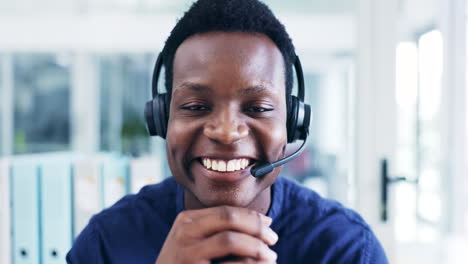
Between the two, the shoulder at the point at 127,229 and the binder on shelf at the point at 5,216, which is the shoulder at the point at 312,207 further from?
the binder on shelf at the point at 5,216

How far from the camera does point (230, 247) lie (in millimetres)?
547

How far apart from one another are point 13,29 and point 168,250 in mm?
2344

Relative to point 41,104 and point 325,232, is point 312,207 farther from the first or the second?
Answer: point 41,104

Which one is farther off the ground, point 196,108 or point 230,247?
point 196,108

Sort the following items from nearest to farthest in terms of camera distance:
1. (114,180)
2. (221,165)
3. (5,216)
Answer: (221,165) → (5,216) → (114,180)

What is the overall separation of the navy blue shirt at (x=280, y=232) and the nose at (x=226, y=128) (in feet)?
0.85

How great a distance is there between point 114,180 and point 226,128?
0.95 m

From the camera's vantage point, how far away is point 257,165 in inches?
26.0

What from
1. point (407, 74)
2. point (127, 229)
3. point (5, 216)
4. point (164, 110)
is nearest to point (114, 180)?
point (5, 216)

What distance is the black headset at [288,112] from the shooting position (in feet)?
2.43

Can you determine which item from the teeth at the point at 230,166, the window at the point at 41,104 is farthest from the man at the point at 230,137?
the window at the point at 41,104

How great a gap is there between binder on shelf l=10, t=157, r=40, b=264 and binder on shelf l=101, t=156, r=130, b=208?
22 centimetres

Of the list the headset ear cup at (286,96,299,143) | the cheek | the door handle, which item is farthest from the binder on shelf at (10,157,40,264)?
the door handle

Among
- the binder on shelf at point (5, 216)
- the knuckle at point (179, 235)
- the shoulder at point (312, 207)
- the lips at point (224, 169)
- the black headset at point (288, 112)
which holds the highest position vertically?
the black headset at point (288, 112)
